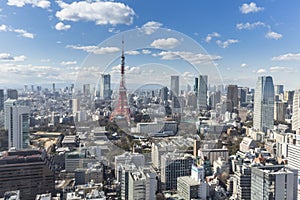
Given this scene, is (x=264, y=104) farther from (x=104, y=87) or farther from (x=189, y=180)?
(x=104, y=87)

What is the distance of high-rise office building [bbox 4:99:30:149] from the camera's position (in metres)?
3.96

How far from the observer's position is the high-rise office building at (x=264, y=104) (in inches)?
250

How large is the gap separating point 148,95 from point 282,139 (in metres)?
3.48

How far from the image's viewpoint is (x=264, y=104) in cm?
649

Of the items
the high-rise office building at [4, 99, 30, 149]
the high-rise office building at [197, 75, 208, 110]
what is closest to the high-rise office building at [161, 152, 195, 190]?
the high-rise office building at [197, 75, 208, 110]

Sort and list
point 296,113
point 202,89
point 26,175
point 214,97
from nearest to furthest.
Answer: point 202,89 < point 26,175 < point 214,97 < point 296,113

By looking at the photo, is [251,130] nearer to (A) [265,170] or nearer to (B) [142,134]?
(A) [265,170]

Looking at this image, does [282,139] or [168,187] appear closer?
[168,187]

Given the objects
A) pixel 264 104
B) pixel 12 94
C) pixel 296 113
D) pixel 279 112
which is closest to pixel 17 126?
pixel 12 94

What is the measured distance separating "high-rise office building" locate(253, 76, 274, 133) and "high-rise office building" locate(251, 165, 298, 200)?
406 centimetres

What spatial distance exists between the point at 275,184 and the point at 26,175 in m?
2.42

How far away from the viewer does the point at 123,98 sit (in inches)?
103

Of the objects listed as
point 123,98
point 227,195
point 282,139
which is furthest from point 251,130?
point 123,98

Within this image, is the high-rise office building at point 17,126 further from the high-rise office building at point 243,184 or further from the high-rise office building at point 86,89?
the high-rise office building at point 243,184
